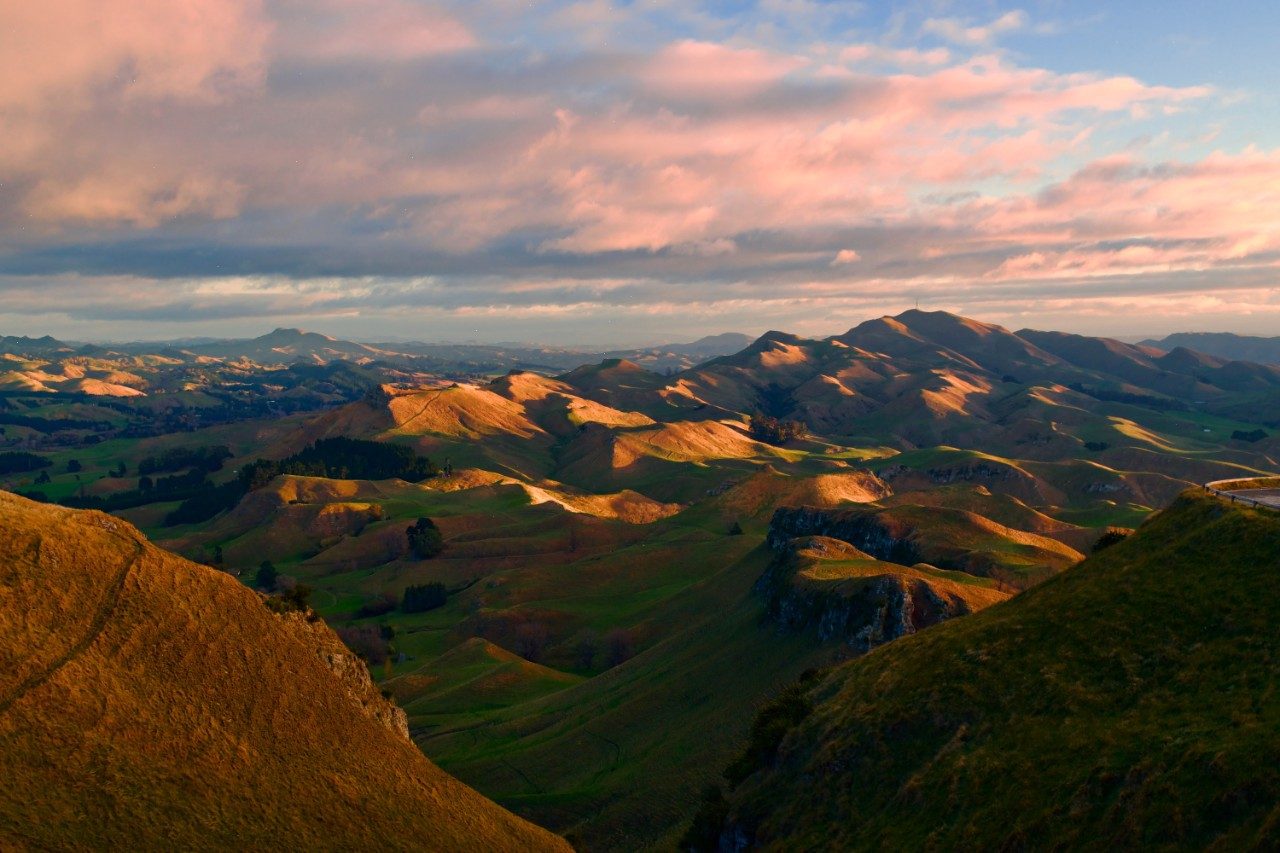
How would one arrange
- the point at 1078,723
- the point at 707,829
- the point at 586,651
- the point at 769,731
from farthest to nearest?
1. the point at 586,651
2. the point at 769,731
3. the point at 707,829
4. the point at 1078,723

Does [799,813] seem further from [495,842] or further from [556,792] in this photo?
[556,792]

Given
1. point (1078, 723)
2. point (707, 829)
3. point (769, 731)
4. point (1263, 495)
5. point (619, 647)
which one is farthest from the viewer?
point (619, 647)

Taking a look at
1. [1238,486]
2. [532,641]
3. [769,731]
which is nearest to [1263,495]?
[1238,486]

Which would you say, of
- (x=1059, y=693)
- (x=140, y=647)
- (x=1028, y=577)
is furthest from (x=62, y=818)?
(x=1028, y=577)

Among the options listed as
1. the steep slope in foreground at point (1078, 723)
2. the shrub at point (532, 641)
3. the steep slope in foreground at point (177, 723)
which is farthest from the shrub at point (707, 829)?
the shrub at point (532, 641)

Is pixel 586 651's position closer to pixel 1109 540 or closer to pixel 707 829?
pixel 707 829

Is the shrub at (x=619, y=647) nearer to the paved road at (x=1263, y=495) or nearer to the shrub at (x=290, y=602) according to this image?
the shrub at (x=290, y=602)
